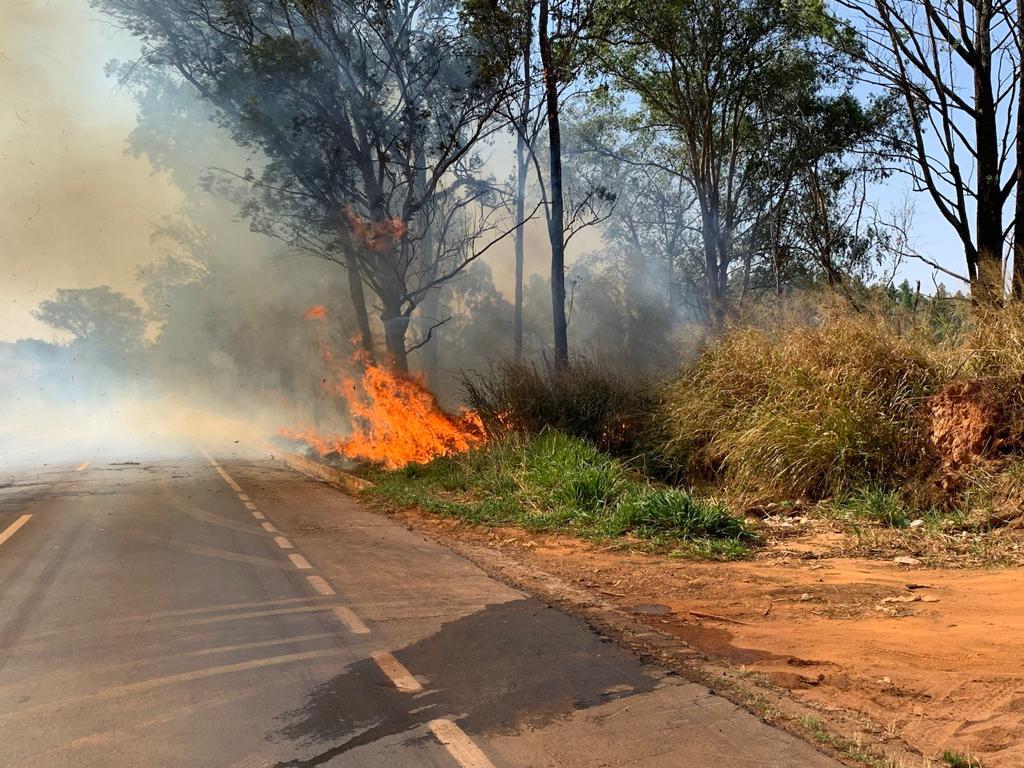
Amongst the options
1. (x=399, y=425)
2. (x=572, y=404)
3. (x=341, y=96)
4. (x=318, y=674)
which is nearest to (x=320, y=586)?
(x=318, y=674)

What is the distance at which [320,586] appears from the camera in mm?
7281

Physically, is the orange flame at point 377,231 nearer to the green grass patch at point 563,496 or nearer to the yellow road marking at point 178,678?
the green grass patch at point 563,496

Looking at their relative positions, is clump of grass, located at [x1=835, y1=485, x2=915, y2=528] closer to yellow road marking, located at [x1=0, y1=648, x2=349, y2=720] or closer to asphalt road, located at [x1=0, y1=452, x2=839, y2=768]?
asphalt road, located at [x1=0, y1=452, x2=839, y2=768]

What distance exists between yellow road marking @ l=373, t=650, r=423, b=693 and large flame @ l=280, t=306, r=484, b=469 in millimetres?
10610

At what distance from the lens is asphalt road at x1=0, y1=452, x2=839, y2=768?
12.3ft

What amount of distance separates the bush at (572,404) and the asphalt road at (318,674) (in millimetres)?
5663

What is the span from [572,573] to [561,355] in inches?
395

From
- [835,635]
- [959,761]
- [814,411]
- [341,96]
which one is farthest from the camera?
[341,96]

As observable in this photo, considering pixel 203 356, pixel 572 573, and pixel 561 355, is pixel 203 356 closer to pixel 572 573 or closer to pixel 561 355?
pixel 561 355

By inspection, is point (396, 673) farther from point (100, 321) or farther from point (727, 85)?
point (100, 321)

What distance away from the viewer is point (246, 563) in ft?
27.3

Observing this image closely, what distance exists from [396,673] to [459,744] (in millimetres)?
1111

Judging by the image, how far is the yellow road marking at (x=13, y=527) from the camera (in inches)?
393

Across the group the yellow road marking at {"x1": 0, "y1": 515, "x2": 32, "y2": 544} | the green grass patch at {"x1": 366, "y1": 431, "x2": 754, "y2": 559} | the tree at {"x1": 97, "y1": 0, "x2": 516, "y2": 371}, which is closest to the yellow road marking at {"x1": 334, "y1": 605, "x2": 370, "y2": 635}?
the green grass patch at {"x1": 366, "y1": 431, "x2": 754, "y2": 559}
